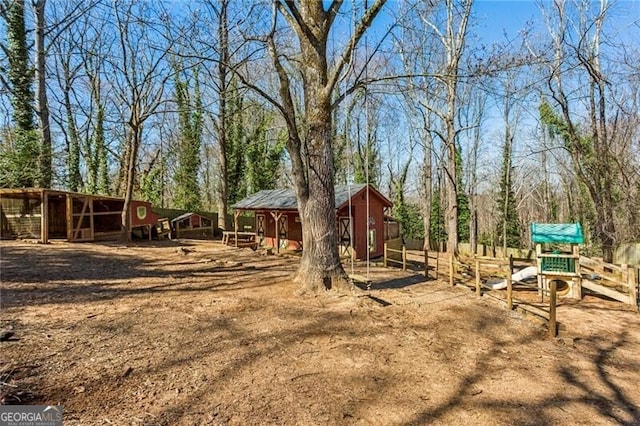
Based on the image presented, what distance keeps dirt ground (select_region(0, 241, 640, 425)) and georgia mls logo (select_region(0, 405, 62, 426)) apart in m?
0.09

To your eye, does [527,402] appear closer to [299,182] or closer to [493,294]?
[299,182]

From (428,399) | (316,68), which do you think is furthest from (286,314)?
(316,68)

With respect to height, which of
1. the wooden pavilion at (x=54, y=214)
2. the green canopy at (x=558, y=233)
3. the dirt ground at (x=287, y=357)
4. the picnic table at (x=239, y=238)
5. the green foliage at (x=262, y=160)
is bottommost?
the dirt ground at (x=287, y=357)

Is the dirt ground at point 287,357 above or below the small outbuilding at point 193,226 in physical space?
below

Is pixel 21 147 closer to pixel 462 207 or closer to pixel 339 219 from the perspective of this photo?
pixel 339 219

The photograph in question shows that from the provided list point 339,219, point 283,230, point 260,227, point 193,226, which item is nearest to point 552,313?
point 339,219

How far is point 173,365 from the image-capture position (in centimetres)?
366

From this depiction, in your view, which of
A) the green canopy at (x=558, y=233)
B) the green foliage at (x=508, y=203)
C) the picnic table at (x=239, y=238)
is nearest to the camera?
the green canopy at (x=558, y=233)

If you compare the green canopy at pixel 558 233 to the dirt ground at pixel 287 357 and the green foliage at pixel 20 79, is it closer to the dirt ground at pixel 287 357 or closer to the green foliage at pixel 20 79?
the dirt ground at pixel 287 357

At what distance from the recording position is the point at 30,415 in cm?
272

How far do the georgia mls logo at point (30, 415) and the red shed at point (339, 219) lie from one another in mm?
12217

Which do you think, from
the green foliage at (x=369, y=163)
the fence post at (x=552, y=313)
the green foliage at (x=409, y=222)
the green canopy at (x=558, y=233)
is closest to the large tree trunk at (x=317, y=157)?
the fence post at (x=552, y=313)

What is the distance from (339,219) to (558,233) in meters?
8.21

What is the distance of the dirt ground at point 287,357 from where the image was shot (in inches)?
123
